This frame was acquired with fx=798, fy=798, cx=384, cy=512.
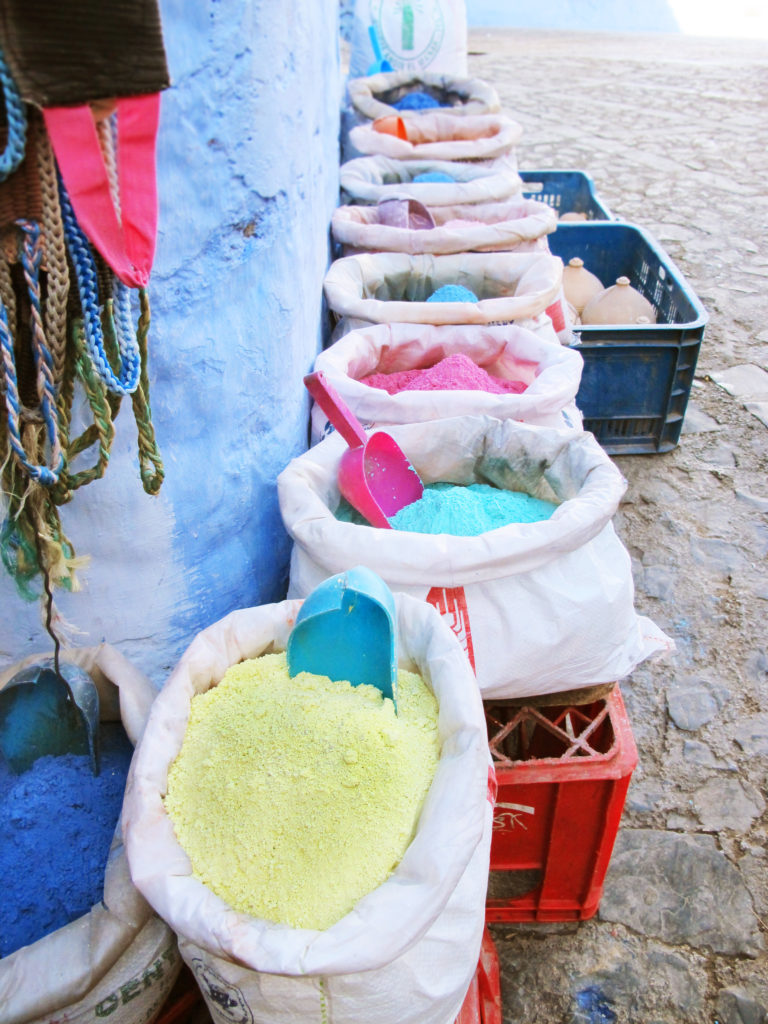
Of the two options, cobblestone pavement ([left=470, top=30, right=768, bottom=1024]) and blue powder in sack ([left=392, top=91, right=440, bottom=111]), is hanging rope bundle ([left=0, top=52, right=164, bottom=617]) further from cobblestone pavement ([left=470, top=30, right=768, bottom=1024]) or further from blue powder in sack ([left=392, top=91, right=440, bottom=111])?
blue powder in sack ([left=392, top=91, right=440, bottom=111])

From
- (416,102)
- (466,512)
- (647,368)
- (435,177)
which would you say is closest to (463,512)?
Result: (466,512)

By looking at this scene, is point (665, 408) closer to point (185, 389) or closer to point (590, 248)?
point (590, 248)

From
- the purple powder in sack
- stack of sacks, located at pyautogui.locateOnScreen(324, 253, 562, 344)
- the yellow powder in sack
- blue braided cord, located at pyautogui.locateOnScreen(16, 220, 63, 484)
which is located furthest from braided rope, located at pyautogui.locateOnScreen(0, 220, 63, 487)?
the purple powder in sack

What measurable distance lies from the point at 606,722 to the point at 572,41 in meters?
11.2

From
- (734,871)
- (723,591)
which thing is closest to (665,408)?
(723,591)

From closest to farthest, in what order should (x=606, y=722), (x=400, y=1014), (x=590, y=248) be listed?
(x=400, y=1014) → (x=606, y=722) → (x=590, y=248)

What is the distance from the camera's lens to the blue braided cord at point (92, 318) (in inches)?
27.0

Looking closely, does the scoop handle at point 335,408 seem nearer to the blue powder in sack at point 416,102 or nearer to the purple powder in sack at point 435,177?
the purple powder in sack at point 435,177

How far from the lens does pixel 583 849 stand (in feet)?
4.29

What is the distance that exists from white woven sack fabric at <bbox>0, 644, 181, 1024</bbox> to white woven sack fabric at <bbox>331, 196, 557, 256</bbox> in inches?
62.8

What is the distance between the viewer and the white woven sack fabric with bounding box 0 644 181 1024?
0.80 metres

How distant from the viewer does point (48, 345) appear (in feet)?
2.37

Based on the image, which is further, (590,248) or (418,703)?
(590,248)

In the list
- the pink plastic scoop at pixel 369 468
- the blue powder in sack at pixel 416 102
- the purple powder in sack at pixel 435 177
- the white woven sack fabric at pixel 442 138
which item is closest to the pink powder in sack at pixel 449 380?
the pink plastic scoop at pixel 369 468
